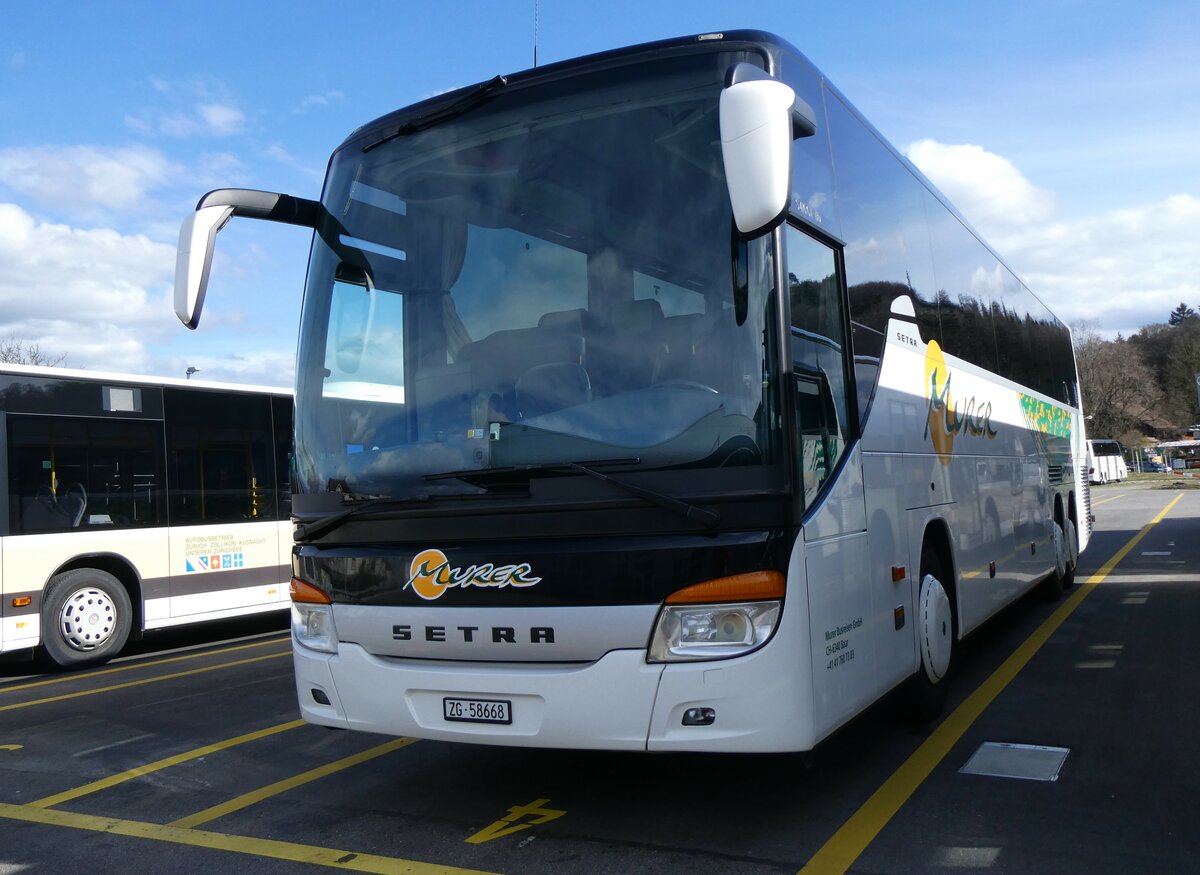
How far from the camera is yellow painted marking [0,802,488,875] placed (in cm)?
427

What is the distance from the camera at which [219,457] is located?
40.7 feet

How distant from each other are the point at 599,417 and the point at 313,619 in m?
1.77

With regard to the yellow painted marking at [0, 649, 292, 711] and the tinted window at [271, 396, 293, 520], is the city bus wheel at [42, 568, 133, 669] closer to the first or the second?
the yellow painted marking at [0, 649, 292, 711]

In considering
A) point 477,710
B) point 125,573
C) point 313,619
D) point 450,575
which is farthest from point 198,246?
point 125,573

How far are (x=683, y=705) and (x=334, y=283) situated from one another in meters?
2.61

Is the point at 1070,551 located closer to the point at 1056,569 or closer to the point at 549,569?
the point at 1056,569

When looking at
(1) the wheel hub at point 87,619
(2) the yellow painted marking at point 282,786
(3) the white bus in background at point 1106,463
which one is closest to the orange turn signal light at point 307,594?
(2) the yellow painted marking at point 282,786

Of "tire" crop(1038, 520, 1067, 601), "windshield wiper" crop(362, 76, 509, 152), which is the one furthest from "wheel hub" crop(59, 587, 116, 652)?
"tire" crop(1038, 520, 1067, 601)

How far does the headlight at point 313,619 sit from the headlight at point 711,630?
163cm

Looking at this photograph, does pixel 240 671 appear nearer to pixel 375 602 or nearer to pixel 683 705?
pixel 375 602

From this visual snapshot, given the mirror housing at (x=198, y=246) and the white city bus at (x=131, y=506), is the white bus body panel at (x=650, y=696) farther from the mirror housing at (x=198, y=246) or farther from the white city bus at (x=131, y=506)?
the white city bus at (x=131, y=506)

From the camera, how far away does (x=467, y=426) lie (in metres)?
4.54

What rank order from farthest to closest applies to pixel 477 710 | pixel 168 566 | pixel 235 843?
1. pixel 168 566
2. pixel 235 843
3. pixel 477 710

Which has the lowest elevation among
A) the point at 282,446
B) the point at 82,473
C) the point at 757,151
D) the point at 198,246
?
the point at 82,473
